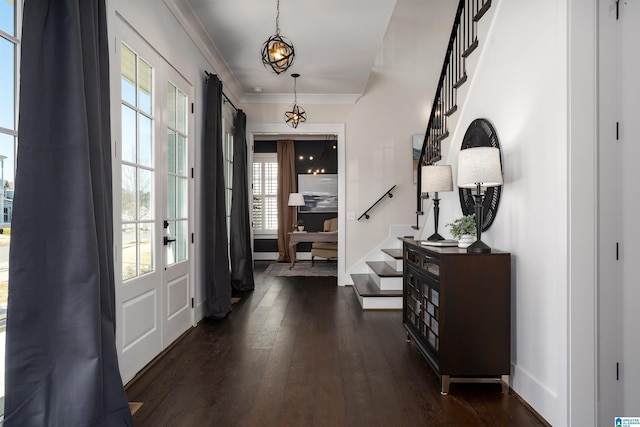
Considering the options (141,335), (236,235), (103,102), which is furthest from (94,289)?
(236,235)

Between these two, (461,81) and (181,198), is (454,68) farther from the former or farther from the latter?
(181,198)

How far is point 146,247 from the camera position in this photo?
3.20 metres

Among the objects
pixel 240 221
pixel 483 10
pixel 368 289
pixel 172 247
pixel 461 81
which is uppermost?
pixel 483 10

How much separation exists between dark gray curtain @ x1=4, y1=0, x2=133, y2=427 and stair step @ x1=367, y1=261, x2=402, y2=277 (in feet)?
12.0

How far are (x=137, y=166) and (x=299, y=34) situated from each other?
2.24 m

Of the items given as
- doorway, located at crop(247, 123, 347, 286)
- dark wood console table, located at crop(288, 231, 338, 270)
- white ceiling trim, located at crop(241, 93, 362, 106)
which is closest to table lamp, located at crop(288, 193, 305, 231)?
dark wood console table, located at crop(288, 231, 338, 270)

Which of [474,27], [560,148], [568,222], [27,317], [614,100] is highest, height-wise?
[474,27]

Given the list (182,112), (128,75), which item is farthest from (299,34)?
(128,75)

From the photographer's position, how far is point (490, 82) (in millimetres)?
3078

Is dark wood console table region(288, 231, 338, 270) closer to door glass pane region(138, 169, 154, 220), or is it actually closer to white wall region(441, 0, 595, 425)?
door glass pane region(138, 169, 154, 220)

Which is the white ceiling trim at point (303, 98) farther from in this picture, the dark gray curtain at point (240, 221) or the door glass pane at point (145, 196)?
the door glass pane at point (145, 196)

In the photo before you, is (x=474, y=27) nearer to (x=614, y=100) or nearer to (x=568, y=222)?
(x=614, y=100)

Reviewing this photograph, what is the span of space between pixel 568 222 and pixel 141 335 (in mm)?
2829

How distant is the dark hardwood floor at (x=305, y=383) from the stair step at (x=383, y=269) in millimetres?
788
